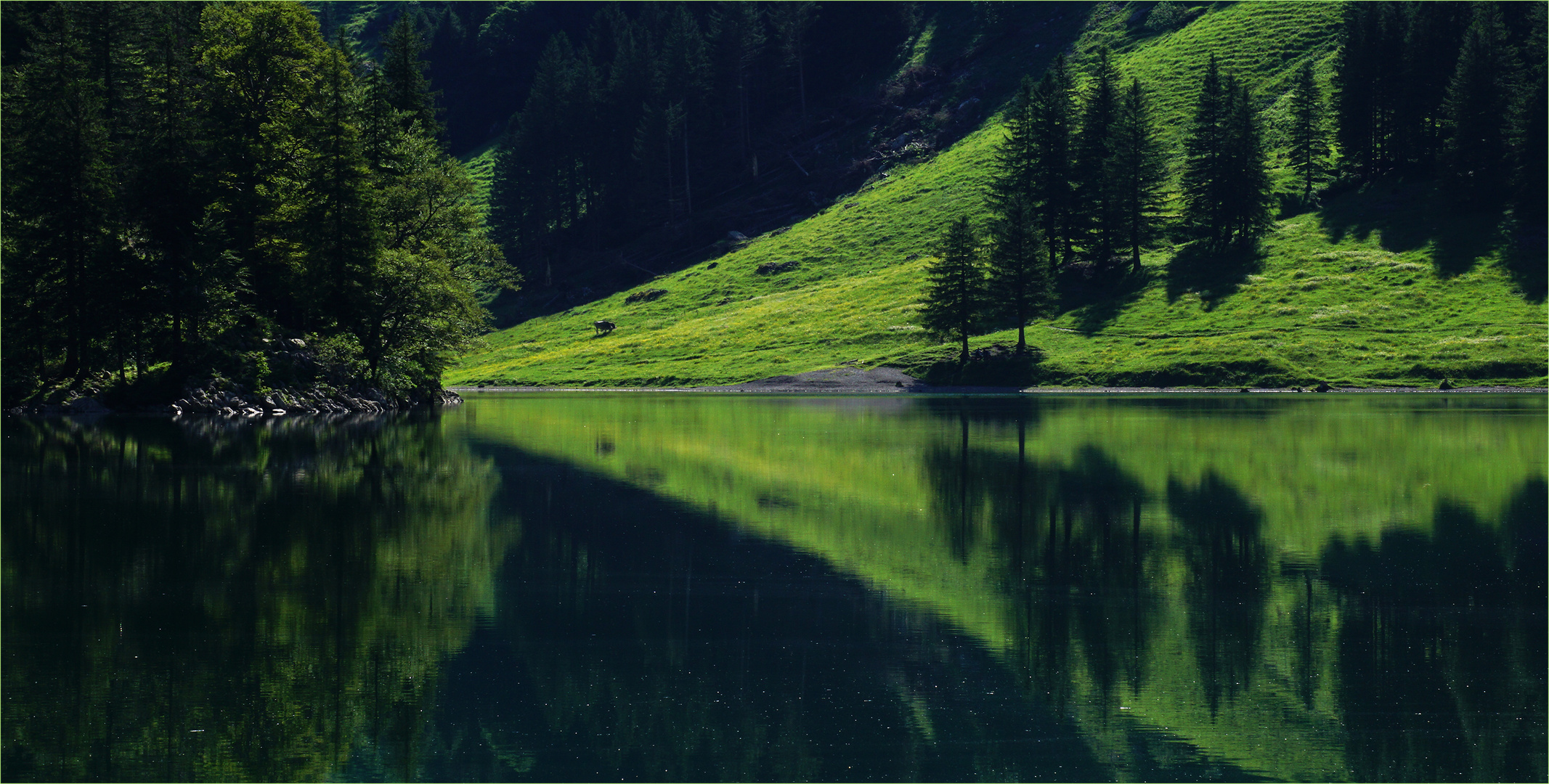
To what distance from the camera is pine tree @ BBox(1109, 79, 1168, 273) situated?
12731cm

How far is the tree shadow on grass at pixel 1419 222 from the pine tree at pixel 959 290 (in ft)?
144

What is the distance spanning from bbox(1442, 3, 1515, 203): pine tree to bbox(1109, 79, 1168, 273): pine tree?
30.8 m

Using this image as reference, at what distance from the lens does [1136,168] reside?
12762 cm

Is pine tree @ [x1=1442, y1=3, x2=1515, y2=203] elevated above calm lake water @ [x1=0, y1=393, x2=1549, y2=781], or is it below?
above

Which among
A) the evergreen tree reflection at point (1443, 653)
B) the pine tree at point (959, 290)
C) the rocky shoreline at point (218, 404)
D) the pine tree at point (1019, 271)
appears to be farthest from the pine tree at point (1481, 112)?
the evergreen tree reflection at point (1443, 653)

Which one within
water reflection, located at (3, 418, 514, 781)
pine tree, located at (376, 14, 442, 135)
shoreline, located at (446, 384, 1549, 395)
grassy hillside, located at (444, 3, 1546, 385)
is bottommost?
water reflection, located at (3, 418, 514, 781)

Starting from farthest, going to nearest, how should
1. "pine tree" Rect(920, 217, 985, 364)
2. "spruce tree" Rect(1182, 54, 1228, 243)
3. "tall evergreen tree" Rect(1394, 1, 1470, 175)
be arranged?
"tall evergreen tree" Rect(1394, 1, 1470, 175) < "spruce tree" Rect(1182, 54, 1228, 243) < "pine tree" Rect(920, 217, 985, 364)

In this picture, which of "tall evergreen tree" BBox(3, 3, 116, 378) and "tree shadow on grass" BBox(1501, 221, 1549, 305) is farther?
"tree shadow on grass" BBox(1501, 221, 1549, 305)

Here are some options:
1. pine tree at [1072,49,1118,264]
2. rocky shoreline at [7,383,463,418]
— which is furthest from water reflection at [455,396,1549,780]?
pine tree at [1072,49,1118,264]

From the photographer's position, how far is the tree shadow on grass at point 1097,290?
124m

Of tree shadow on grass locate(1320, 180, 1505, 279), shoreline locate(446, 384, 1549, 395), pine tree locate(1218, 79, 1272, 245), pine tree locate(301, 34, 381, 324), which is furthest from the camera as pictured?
pine tree locate(1218, 79, 1272, 245)

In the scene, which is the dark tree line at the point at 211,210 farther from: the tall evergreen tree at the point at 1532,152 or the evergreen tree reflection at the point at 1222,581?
the tall evergreen tree at the point at 1532,152

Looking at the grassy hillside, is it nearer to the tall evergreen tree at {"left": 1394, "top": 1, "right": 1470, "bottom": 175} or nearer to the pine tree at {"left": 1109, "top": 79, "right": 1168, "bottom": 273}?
the tall evergreen tree at {"left": 1394, "top": 1, "right": 1470, "bottom": 175}

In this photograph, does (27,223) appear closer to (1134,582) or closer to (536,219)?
(1134,582)
